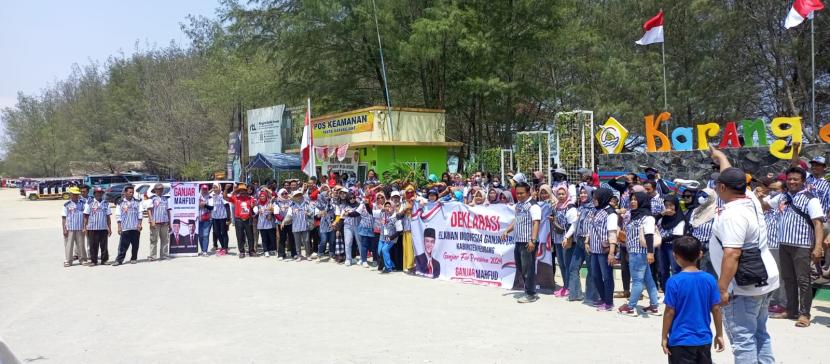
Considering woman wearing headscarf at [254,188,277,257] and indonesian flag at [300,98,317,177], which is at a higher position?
indonesian flag at [300,98,317,177]

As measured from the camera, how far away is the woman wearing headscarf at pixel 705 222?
5895 millimetres

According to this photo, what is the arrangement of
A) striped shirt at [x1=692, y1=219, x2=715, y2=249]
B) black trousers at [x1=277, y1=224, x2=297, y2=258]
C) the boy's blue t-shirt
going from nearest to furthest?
the boy's blue t-shirt < striped shirt at [x1=692, y1=219, x2=715, y2=249] < black trousers at [x1=277, y1=224, x2=297, y2=258]

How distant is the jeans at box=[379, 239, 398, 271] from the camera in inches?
455

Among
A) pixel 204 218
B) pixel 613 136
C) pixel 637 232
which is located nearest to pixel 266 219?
pixel 204 218

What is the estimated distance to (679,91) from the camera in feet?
74.9

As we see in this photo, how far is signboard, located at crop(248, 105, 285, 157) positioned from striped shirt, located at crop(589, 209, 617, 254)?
2054cm

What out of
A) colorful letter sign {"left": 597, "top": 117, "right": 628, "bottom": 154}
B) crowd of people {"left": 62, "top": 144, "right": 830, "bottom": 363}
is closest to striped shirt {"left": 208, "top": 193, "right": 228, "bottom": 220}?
crowd of people {"left": 62, "top": 144, "right": 830, "bottom": 363}

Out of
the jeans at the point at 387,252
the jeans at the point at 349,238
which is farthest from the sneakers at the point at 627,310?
the jeans at the point at 349,238

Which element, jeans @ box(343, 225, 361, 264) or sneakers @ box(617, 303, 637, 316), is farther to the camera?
jeans @ box(343, 225, 361, 264)

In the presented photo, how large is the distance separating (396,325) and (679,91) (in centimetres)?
1928

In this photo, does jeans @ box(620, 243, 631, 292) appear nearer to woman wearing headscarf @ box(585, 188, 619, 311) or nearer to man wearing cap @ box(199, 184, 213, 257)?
woman wearing headscarf @ box(585, 188, 619, 311)

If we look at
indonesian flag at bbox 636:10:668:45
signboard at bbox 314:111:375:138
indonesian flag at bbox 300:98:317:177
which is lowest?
indonesian flag at bbox 300:98:317:177

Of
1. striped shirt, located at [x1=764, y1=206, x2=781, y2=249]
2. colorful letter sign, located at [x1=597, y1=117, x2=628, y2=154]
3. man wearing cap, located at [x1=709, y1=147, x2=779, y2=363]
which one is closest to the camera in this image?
man wearing cap, located at [x1=709, y1=147, x2=779, y2=363]

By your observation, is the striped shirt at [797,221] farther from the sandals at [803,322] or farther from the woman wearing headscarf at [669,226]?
the woman wearing headscarf at [669,226]
